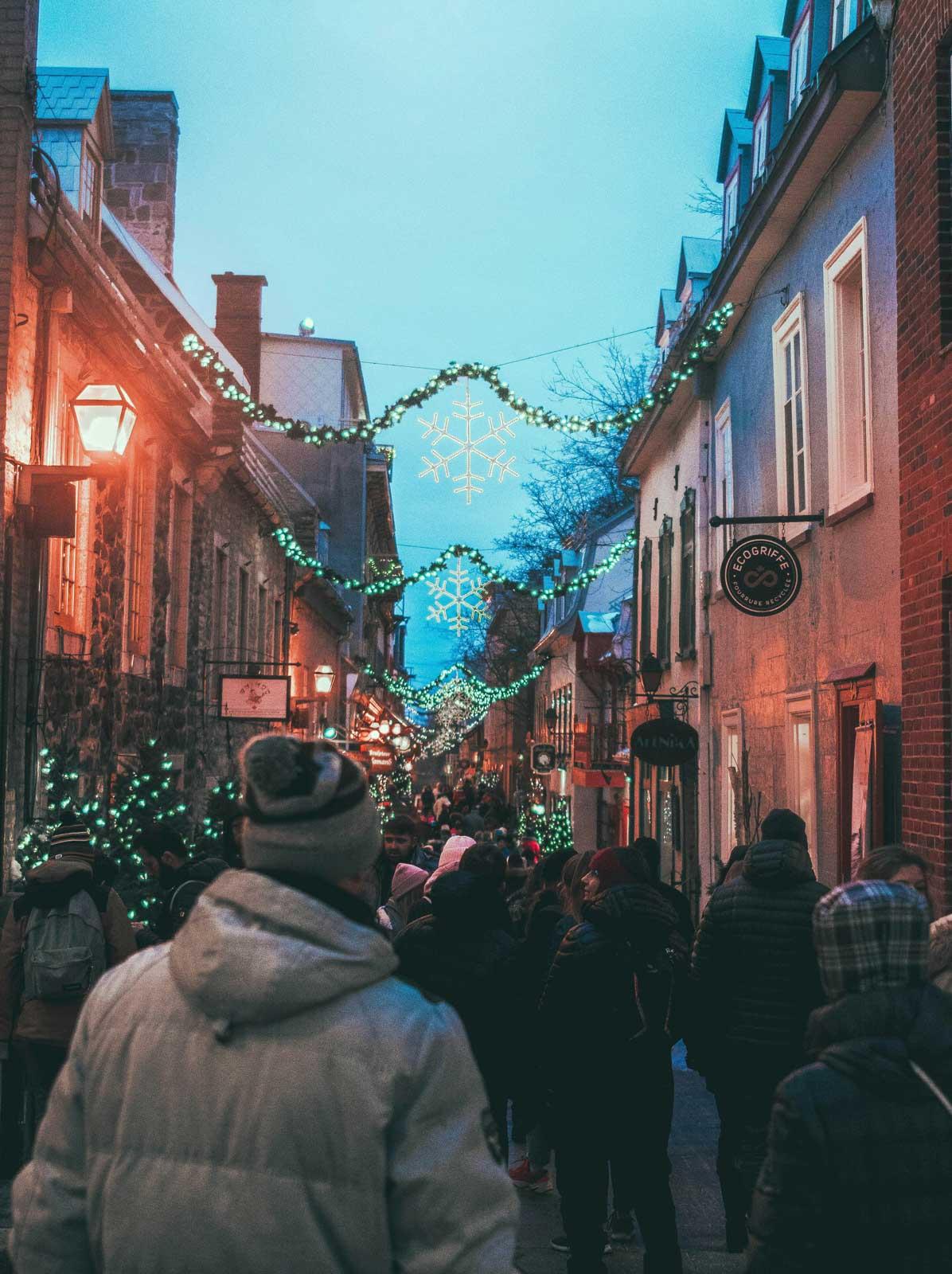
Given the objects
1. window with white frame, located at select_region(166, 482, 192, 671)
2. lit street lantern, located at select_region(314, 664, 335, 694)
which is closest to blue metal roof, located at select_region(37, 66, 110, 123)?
window with white frame, located at select_region(166, 482, 192, 671)

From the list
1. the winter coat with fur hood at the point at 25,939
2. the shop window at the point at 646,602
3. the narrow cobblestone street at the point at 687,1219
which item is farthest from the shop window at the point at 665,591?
the winter coat with fur hood at the point at 25,939

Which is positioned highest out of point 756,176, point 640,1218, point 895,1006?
point 756,176

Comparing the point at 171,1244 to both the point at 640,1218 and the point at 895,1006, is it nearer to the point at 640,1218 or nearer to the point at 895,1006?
the point at 895,1006

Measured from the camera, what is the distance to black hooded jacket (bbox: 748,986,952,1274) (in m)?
2.69

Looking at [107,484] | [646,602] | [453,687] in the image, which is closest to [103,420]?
[107,484]

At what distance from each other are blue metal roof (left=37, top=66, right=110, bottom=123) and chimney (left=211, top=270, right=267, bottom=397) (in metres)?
20.0

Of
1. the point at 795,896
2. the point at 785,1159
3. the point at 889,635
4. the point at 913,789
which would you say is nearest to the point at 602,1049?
the point at 795,896

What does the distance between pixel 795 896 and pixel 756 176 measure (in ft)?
33.8

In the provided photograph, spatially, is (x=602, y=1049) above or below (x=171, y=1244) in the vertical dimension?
below

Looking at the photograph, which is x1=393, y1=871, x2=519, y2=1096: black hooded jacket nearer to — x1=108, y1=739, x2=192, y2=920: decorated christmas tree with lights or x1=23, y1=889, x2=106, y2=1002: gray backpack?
x1=23, y1=889, x2=106, y2=1002: gray backpack

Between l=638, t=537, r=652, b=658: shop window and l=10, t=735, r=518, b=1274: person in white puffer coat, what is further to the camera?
l=638, t=537, r=652, b=658: shop window

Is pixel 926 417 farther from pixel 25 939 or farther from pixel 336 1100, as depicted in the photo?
pixel 336 1100

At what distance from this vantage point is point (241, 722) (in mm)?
20406

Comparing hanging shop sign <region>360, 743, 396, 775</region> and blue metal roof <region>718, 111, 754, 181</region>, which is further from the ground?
blue metal roof <region>718, 111, 754, 181</region>
